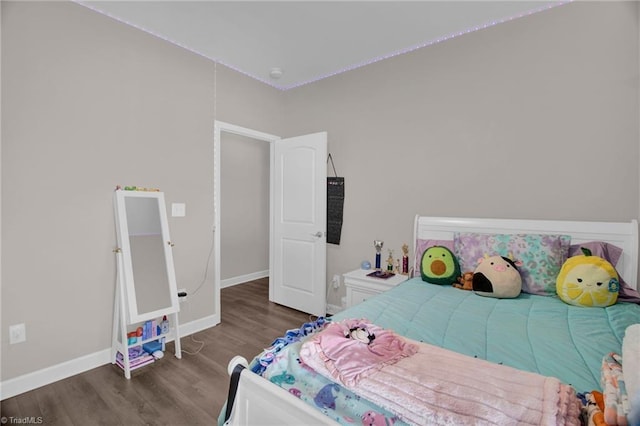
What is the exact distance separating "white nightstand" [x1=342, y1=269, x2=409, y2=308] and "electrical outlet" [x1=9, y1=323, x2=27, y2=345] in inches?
95.3

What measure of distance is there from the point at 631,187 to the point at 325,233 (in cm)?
249

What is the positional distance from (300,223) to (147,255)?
161 centimetres

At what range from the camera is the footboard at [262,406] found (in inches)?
38.1

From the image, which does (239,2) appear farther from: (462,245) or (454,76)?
(462,245)

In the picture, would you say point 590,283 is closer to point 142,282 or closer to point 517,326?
point 517,326

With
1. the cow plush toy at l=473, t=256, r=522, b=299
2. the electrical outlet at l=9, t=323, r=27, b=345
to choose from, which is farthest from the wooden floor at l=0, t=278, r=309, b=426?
the cow plush toy at l=473, t=256, r=522, b=299

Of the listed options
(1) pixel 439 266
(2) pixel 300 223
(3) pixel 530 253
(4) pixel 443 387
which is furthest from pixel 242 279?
(4) pixel 443 387

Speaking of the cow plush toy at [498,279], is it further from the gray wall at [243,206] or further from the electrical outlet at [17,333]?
the gray wall at [243,206]

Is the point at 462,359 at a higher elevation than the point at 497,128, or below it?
below

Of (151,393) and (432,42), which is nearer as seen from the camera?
(151,393)

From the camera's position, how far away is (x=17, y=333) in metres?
2.05

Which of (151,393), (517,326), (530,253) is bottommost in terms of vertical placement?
(151,393)

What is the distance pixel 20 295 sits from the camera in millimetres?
2068

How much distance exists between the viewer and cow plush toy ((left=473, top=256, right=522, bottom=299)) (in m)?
2.02
